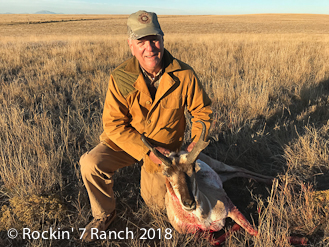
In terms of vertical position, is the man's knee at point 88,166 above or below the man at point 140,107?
below

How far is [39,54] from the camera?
937cm

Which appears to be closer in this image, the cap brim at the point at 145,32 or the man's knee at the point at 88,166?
the cap brim at the point at 145,32

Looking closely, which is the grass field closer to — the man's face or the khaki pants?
the khaki pants

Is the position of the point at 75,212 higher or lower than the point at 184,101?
lower

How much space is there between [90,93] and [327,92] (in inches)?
243

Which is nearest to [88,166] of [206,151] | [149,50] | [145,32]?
[149,50]

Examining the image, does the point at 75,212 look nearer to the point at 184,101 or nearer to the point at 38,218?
the point at 38,218

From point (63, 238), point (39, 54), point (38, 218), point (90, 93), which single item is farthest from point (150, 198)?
point (39, 54)

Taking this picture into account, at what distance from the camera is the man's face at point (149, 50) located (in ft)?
7.89

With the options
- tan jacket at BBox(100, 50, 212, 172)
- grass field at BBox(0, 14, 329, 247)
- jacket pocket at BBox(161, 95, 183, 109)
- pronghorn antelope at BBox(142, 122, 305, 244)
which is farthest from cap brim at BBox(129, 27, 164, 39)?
grass field at BBox(0, 14, 329, 247)

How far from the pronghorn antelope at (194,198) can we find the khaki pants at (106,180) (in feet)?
0.86

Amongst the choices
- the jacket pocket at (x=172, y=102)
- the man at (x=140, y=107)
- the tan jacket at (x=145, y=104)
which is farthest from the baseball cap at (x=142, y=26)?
the jacket pocket at (x=172, y=102)

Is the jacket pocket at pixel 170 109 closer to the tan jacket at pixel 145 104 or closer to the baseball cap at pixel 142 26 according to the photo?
the tan jacket at pixel 145 104

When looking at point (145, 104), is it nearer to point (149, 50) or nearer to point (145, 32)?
point (149, 50)
